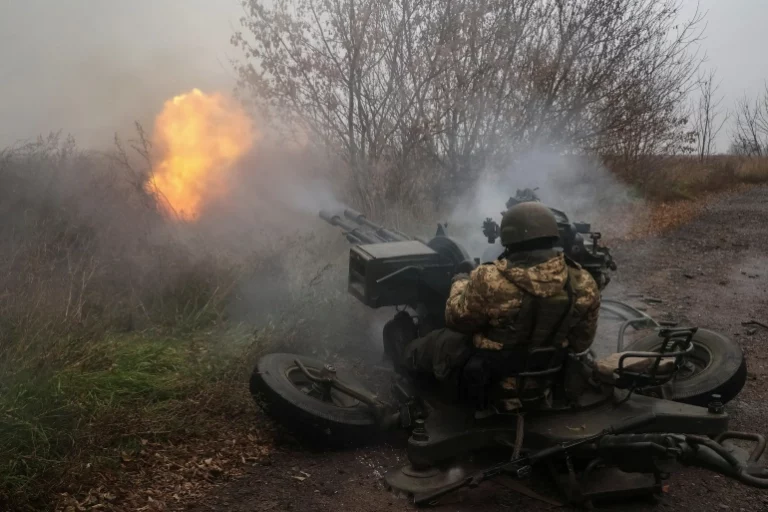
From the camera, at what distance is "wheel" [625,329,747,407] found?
5262mm

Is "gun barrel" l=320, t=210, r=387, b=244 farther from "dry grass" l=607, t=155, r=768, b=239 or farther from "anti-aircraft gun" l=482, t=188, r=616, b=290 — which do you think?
"dry grass" l=607, t=155, r=768, b=239

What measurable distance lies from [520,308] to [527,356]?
1.10 feet

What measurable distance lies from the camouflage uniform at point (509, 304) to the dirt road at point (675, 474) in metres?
0.87

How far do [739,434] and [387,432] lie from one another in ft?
7.89

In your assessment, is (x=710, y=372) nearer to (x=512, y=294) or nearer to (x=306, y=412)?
(x=512, y=294)

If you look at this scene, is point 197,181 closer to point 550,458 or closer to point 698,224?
point 550,458

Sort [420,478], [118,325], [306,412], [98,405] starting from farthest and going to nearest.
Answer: [118,325] < [306,412] < [98,405] < [420,478]

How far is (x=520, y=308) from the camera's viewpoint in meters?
4.29

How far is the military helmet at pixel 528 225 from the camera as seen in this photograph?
4.43 meters

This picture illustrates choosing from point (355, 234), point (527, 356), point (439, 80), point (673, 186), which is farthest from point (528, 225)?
point (673, 186)

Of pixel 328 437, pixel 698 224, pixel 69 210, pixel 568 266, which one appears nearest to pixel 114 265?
pixel 69 210

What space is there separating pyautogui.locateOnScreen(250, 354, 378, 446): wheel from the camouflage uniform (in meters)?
0.79

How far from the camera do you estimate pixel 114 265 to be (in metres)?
7.56

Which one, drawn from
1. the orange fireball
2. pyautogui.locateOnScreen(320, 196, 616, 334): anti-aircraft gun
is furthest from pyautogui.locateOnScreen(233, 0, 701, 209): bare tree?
pyautogui.locateOnScreen(320, 196, 616, 334): anti-aircraft gun
